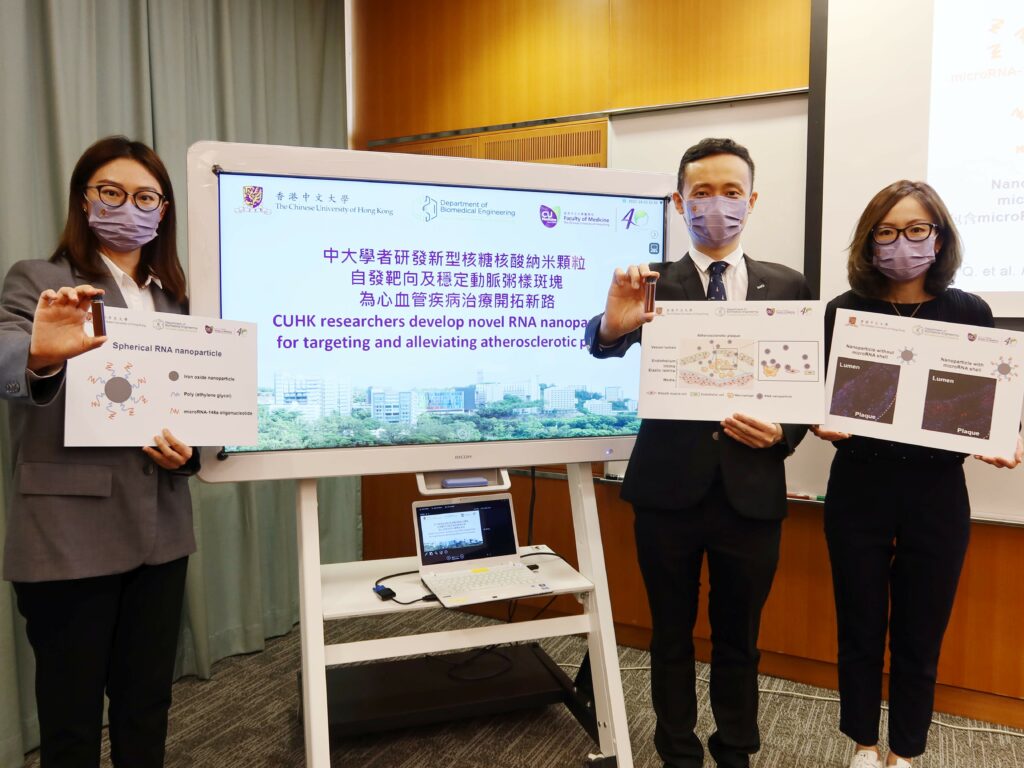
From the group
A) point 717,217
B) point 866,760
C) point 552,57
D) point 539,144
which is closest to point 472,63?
point 552,57

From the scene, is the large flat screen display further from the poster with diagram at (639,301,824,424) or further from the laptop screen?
the poster with diagram at (639,301,824,424)

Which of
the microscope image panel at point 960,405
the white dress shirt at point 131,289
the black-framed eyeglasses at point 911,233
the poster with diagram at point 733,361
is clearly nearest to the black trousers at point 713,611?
the poster with diagram at point 733,361

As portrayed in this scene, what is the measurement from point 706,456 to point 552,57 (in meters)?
2.08

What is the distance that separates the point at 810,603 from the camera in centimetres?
277

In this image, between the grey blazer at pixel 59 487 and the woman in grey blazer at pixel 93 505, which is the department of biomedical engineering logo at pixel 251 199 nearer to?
the woman in grey blazer at pixel 93 505

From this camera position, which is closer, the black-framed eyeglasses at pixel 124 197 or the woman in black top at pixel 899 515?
the black-framed eyeglasses at pixel 124 197

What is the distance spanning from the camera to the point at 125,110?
8.45ft

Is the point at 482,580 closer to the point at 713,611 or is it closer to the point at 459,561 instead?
the point at 459,561

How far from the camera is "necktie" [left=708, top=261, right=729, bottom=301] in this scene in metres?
1.89

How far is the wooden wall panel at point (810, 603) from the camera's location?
8.16ft

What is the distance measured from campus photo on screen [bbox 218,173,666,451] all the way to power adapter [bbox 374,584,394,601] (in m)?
0.39

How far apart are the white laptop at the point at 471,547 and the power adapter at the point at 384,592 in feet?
0.32

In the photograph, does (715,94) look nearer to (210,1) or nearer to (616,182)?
(616,182)

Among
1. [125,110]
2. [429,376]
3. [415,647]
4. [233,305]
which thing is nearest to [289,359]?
[233,305]
